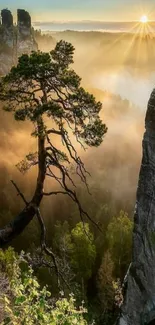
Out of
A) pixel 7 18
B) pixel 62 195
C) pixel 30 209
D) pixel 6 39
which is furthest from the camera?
pixel 6 39

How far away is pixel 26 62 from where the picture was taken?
45.2ft

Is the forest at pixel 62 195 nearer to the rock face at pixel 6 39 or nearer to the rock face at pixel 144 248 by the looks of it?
the rock face at pixel 144 248

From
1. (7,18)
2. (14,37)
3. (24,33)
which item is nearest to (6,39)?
(14,37)

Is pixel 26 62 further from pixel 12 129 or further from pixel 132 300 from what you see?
pixel 12 129

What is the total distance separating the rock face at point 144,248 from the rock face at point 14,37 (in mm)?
74295

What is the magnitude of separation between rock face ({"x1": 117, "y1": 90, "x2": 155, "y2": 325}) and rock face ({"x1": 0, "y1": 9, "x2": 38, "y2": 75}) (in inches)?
2925

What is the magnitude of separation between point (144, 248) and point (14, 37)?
80.1 meters

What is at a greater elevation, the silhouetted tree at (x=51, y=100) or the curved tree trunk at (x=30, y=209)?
the silhouetted tree at (x=51, y=100)

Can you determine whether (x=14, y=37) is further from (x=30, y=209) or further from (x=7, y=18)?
(x=30, y=209)

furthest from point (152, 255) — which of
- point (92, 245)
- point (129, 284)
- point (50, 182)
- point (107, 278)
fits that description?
point (50, 182)

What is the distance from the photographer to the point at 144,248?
22750mm

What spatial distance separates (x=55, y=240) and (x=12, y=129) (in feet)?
131

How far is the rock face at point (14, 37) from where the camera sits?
91.7 m

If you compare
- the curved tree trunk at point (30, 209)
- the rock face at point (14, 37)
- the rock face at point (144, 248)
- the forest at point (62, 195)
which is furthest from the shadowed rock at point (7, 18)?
the curved tree trunk at point (30, 209)
